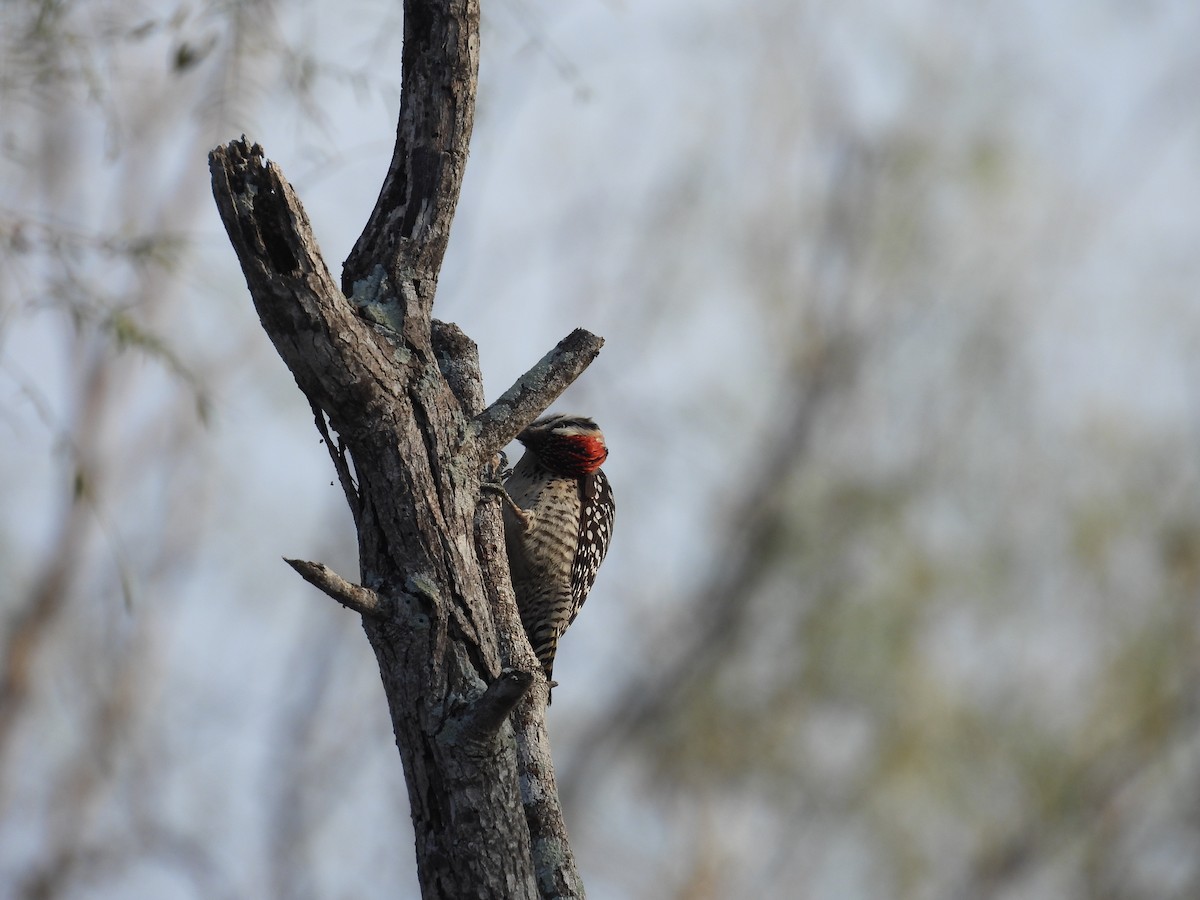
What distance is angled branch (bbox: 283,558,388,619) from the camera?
2301mm

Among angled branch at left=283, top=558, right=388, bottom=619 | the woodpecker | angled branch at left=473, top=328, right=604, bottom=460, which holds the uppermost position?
the woodpecker

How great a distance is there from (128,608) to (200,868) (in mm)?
7399

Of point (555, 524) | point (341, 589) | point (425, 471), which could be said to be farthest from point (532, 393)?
point (555, 524)

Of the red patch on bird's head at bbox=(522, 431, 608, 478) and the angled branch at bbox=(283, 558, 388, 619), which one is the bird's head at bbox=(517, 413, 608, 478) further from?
the angled branch at bbox=(283, 558, 388, 619)

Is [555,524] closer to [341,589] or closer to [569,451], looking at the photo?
[569,451]

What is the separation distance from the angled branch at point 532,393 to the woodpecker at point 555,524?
1750 mm

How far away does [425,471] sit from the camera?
263 cm

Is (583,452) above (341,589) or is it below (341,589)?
above

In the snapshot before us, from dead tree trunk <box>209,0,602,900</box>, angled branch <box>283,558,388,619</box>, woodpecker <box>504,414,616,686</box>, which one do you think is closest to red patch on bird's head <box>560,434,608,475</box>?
woodpecker <box>504,414,616,686</box>

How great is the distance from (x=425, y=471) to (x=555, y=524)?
2.34 m

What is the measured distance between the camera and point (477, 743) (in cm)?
251

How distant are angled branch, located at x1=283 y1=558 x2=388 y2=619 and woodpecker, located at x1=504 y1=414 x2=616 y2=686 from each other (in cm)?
219

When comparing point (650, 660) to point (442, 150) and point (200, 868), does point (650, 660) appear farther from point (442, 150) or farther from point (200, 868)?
point (442, 150)

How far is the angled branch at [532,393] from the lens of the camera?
9.42ft
